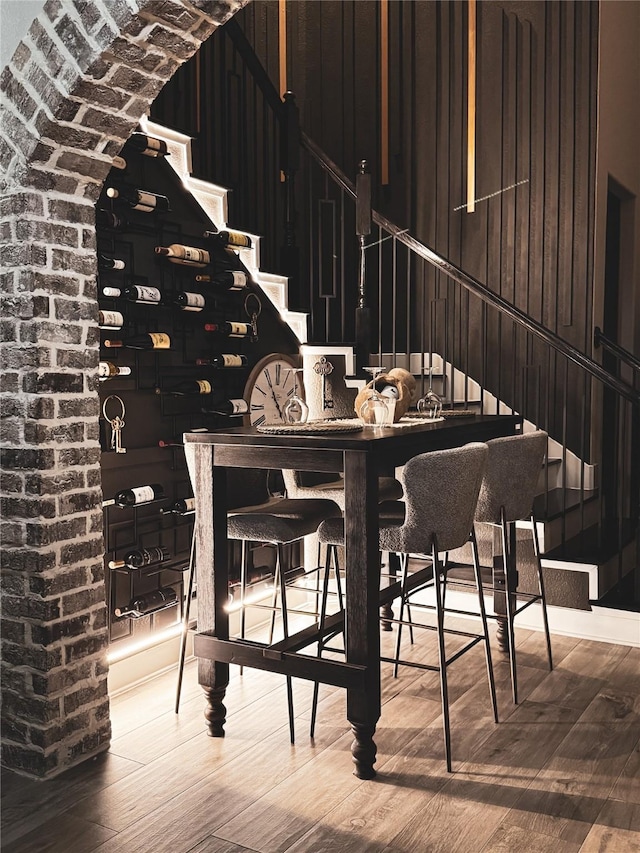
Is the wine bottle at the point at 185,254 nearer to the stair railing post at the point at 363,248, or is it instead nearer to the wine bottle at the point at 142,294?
the wine bottle at the point at 142,294

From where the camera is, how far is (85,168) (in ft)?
9.47

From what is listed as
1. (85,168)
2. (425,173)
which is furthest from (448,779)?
(425,173)

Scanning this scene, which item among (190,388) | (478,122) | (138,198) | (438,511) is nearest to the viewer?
(438,511)

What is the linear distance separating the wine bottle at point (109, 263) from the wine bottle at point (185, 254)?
0.95 ft

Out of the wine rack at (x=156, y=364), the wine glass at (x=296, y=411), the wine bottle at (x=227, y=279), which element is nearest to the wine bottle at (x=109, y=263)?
the wine rack at (x=156, y=364)

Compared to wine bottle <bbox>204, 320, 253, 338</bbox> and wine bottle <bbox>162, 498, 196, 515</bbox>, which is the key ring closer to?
wine bottle <bbox>162, 498, 196, 515</bbox>

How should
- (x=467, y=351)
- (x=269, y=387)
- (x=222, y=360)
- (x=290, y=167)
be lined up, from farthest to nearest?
(x=467, y=351) < (x=290, y=167) < (x=269, y=387) < (x=222, y=360)

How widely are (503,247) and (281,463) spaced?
141 inches

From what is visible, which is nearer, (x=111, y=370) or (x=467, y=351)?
(x=111, y=370)

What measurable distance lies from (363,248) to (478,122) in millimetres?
2625

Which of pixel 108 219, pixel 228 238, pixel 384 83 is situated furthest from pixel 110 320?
pixel 384 83

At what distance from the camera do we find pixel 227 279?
160 inches

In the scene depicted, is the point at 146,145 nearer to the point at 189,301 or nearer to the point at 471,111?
the point at 189,301

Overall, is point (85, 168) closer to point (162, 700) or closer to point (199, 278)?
point (199, 278)
